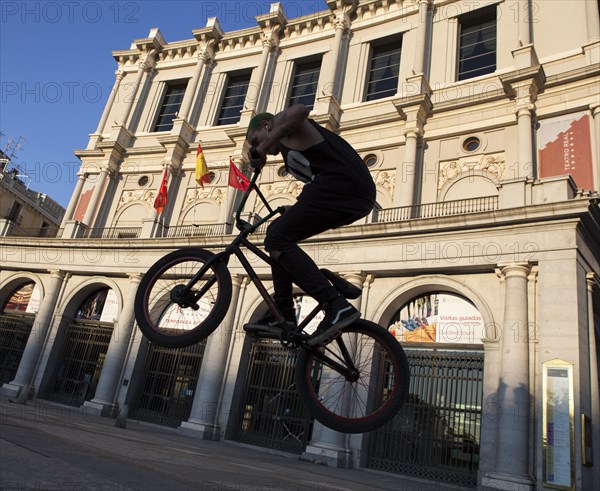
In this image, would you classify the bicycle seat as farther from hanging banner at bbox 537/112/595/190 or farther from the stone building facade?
hanging banner at bbox 537/112/595/190

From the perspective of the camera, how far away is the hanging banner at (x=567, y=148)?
48.8 ft

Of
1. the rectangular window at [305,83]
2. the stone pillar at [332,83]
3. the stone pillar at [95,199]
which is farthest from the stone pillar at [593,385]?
the stone pillar at [95,199]

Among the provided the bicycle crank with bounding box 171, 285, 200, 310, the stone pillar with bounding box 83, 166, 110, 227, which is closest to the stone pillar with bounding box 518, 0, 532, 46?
the bicycle crank with bounding box 171, 285, 200, 310

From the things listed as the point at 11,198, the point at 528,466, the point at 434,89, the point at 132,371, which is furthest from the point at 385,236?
the point at 11,198

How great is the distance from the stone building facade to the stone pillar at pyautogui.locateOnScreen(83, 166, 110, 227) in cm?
11

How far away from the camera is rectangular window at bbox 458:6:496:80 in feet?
63.9

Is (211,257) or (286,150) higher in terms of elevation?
(286,150)

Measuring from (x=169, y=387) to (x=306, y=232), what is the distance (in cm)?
1610

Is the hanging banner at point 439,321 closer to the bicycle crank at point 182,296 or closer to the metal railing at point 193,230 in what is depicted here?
the metal railing at point 193,230

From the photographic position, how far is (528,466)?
10766mm

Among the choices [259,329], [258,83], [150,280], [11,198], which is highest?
[258,83]

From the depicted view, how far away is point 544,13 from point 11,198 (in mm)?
39822

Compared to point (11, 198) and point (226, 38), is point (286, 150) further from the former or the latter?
point (11, 198)

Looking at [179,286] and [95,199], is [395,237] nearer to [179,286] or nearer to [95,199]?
[179,286]
